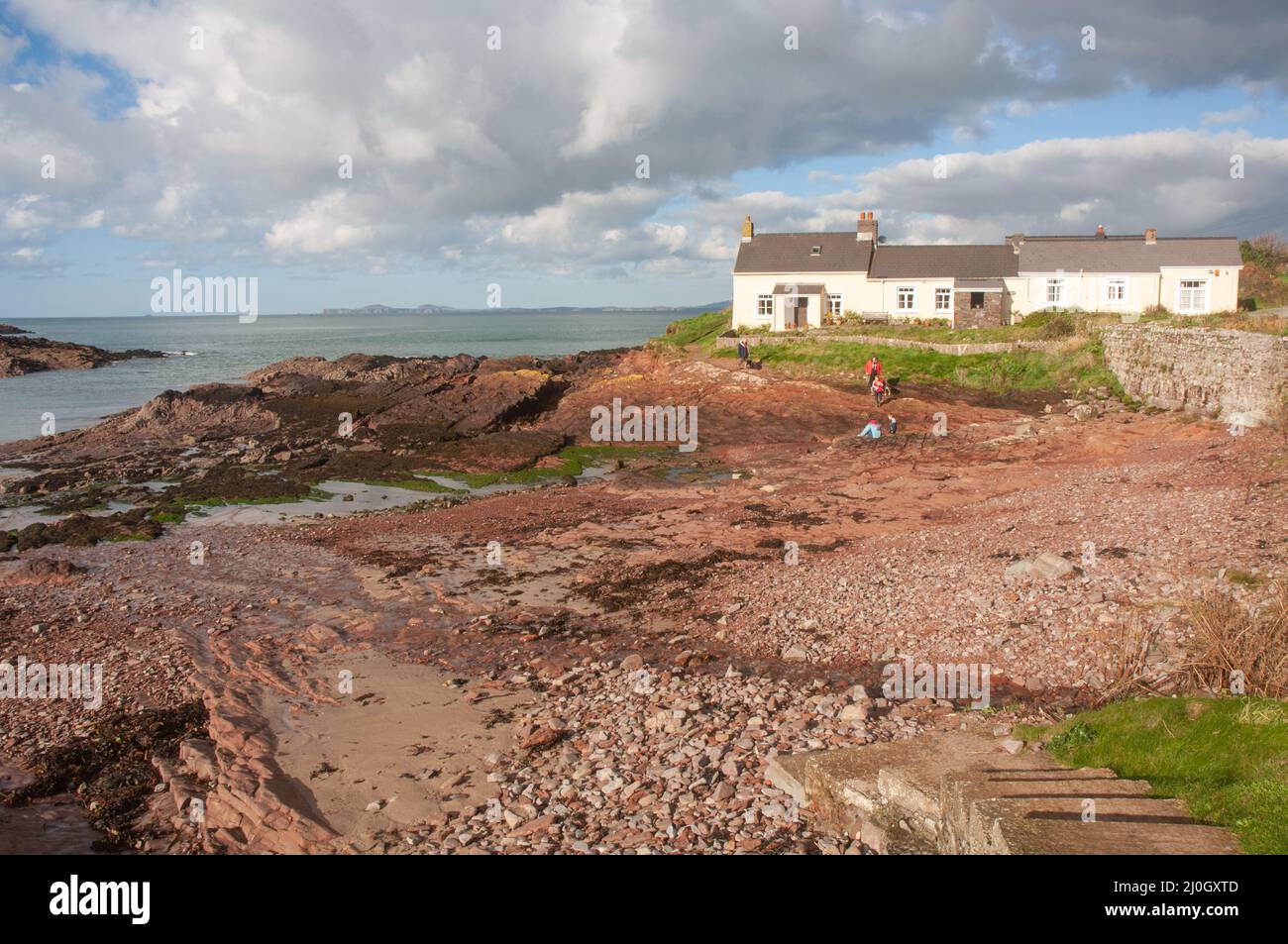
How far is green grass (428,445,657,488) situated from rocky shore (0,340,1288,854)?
0.61 ft

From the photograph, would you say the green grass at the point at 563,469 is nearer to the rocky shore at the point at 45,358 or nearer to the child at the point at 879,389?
the child at the point at 879,389

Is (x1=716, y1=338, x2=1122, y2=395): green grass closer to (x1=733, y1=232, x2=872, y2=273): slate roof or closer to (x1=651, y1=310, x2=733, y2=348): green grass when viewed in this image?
(x1=733, y1=232, x2=872, y2=273): slate roof

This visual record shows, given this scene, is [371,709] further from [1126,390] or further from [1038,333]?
[1038,333]

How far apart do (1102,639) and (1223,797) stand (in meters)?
5.21

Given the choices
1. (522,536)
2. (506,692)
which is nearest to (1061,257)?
(522,536)

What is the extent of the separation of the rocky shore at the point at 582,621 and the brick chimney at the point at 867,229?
69.1ft

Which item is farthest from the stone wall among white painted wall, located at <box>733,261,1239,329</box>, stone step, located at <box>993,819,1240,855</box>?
stone step, located at <box>993,819,1240,855</box>

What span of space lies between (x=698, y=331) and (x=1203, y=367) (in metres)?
29.8

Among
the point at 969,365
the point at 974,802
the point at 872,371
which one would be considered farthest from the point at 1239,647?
the point at 969,365

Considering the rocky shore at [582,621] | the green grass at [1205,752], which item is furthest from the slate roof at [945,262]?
the green grass at [1205,752]

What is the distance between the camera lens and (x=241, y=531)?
21.4 meters

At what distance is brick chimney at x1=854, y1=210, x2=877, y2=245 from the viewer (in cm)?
4666

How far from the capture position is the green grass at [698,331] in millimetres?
48125

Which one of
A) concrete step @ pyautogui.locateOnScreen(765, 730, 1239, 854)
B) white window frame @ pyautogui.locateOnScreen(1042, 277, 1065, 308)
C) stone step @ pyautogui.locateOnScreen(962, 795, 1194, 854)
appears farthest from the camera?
white window frame @ pyautogui.locateOnScreen(1042, 277, 1065, 308)
